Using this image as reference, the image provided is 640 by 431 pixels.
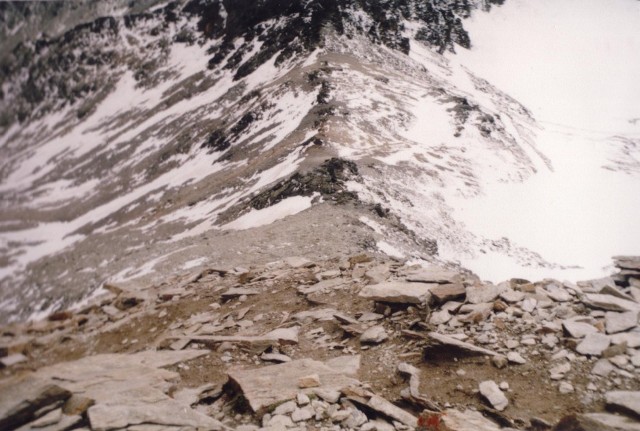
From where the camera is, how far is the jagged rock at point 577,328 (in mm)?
5668

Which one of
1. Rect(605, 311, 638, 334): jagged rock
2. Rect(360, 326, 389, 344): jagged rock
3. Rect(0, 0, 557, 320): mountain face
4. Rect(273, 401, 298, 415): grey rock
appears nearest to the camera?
Rect(273, 401, 298, 415): grey rock

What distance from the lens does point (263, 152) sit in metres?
34.1

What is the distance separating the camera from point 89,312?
1132 centimetres

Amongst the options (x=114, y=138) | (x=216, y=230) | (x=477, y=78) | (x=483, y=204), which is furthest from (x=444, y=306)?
(x=114, y=138)

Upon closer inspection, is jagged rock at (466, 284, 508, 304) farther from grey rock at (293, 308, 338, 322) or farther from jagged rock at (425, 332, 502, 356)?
grey rock at (293, 308, 338, 322)

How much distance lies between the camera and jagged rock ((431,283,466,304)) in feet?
23.9

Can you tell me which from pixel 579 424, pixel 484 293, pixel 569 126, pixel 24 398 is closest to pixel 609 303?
pixel 484 293

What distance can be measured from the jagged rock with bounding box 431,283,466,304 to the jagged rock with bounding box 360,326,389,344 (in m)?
1.14

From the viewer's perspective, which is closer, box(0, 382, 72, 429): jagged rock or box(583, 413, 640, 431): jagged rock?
box(0, 382, 72, 429): jagged rock

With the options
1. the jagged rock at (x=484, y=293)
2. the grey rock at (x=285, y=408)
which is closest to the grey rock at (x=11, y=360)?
the grey rock at (x=285, y=408)

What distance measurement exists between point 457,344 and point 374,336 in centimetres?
150

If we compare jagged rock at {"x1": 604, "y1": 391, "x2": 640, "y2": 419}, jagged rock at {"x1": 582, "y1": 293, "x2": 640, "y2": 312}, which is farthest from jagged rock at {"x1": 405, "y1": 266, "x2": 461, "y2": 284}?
jagged rock at {"x1": 604, "y1": 391, "x2": 640, "y2": 419}

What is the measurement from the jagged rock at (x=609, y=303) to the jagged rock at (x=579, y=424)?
256 cm

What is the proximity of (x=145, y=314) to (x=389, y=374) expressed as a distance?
669 cm
